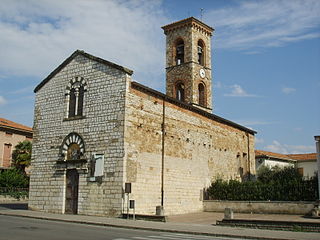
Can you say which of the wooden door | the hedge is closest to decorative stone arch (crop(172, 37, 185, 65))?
the hedge

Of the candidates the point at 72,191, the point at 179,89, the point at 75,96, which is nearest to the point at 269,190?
the point at 72,191

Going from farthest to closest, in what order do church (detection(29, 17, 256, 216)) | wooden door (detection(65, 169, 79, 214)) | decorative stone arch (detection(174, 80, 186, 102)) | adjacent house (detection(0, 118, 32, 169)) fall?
adjacent house (detection(0, 118, 32, 169))
decorative stone arch (detection(174, 80, 186, 102))
wooden door (detection(65, 169, 79, 214))
church (detection(29, 17, 256, 216))

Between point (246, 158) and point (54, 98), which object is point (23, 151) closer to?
point (54, 98)

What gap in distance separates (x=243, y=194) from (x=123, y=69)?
1238 cm

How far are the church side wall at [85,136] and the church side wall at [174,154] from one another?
0.86m

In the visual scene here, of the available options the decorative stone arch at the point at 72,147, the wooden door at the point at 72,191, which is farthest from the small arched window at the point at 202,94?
the wooden door at the point at 72,191

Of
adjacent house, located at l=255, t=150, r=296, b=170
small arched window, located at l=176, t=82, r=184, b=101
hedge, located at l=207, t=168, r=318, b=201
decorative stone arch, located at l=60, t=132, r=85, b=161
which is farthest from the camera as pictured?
adjacent house, located at l=255, t=150, r=296, b=170

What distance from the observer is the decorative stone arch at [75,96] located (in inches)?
870

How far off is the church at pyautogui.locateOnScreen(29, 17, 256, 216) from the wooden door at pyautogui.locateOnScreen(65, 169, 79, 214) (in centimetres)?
6

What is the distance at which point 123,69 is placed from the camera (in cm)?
2041

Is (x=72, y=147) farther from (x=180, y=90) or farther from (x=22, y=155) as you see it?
(x=22, y=155)

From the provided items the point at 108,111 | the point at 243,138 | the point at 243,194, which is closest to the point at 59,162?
the point at 108,111

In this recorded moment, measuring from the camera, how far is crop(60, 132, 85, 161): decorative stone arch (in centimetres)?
2131

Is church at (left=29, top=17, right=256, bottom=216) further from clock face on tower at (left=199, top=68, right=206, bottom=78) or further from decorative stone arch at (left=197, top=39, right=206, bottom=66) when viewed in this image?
decorative stone arch at (left=197, top=39, right=206, bottom=66)
